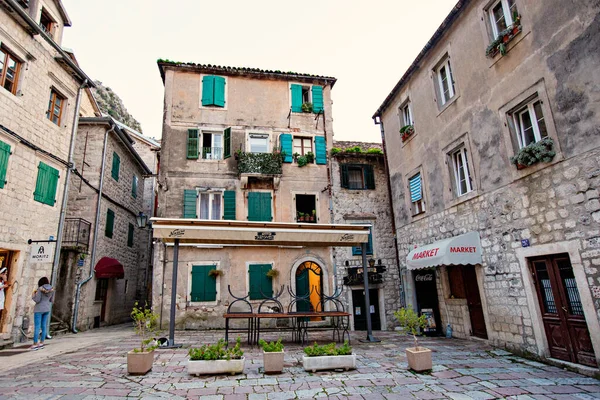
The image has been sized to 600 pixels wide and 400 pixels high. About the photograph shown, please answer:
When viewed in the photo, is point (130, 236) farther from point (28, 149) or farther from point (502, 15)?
point (502, 15)

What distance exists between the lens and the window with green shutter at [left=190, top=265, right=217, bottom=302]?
12547 millimetres

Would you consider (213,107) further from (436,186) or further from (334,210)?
(436,186)

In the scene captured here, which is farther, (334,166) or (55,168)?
(334,166)

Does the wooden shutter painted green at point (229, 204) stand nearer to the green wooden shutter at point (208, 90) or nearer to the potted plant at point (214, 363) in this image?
the green wooden shutter at point (208, 90)

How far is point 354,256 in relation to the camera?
13.9 meters

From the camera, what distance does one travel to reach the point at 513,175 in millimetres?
7719

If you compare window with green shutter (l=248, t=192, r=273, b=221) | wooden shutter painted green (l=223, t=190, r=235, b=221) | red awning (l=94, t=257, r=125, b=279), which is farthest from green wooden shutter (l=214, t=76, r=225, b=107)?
red awning (l=94, t=257, r=125, b=279)

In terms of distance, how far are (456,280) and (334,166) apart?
6.95 m

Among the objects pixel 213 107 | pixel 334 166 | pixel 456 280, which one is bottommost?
pixel 456 280

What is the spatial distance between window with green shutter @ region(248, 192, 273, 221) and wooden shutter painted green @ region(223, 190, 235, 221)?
25.7 inches

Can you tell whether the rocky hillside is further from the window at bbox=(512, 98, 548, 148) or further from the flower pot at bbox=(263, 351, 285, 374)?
the window at bbox=(512, 98, 548, 148)

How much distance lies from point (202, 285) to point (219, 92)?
8187 millimetres

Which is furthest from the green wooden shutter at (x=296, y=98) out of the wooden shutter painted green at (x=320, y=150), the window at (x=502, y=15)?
the window at (x=502, y=15)

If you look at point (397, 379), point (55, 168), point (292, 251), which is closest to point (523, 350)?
point (397, 379)
